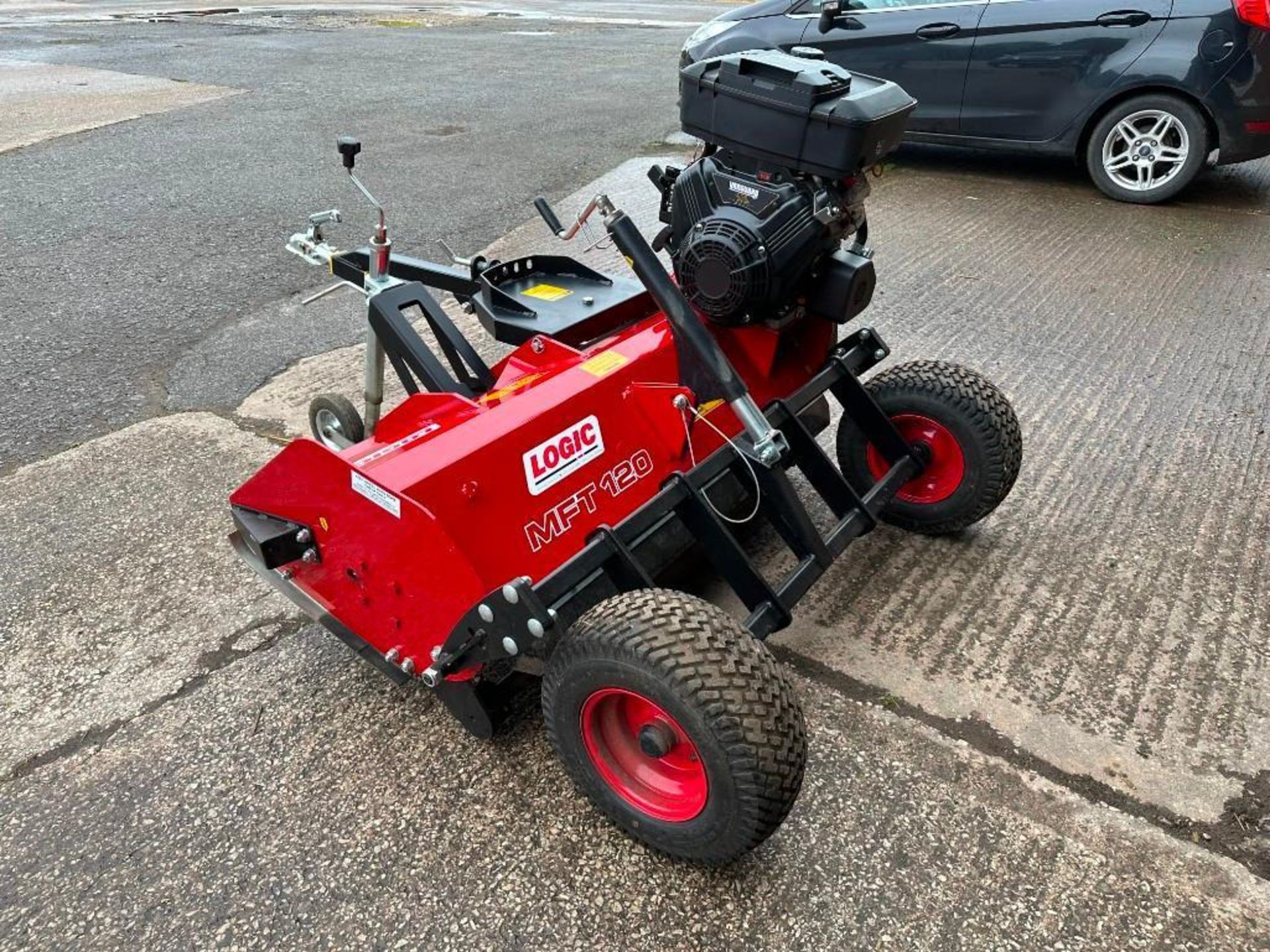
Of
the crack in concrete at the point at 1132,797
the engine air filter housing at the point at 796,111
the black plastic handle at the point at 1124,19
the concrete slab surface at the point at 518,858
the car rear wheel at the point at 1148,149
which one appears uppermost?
the engine air filter housing at the point at 796,111

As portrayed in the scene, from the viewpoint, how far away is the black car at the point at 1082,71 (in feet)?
19.0

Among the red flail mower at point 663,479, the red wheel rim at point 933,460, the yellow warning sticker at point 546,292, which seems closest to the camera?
the red flail mower at point 663,479

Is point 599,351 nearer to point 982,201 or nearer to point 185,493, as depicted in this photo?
point 185,493

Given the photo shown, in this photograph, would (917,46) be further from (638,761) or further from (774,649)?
(638,761)

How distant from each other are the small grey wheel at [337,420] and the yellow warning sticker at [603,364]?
1.21 m

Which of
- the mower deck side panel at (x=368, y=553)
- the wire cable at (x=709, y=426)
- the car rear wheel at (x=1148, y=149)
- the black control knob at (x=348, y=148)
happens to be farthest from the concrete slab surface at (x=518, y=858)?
the car rear wheel at (x=1148, y=149)

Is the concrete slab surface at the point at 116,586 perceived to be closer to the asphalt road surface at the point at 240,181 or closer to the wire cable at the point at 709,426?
the asphalt road surface at the point at 240,181

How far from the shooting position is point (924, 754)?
2.38 metres

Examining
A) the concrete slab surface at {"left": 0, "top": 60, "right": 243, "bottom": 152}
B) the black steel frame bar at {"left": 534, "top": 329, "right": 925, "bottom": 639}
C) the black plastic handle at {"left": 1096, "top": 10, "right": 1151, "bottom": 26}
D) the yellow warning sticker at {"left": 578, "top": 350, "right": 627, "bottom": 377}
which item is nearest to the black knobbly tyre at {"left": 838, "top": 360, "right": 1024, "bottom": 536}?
the black steel frame bar at {"left": 534, "top": 329, "right": 925, "bottom": 639}

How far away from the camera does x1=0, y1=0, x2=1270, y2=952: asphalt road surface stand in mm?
2049

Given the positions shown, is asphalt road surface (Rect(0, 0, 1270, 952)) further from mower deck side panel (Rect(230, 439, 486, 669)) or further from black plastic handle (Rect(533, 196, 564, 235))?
black plastic handle (Rect(533, 196, 564, 235))

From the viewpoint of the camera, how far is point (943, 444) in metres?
2.99

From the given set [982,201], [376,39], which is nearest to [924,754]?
[982,201]

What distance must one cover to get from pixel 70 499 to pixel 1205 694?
12.1ft
